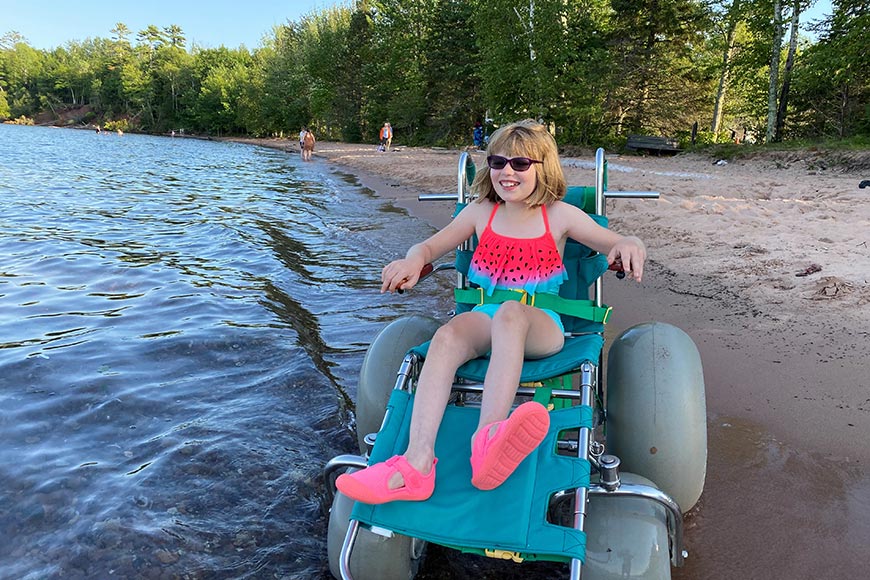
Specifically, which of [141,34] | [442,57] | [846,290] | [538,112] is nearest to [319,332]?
[846,290]

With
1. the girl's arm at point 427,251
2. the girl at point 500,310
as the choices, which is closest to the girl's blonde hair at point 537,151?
the girl at point 500,310

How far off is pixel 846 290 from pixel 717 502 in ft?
10.1

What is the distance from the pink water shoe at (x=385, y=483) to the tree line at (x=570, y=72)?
1852cm

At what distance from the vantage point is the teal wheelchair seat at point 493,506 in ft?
6.67

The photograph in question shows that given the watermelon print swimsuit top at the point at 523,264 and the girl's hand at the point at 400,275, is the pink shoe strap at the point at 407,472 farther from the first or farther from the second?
the watermelon print swimsuit top at the point at 523,264

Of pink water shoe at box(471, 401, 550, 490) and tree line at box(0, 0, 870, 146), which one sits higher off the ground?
tree line at box(0, 0, 870, 146)

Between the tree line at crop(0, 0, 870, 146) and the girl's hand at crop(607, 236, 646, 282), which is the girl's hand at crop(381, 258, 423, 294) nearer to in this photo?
the girl's hand at crop(607, 236, 646, 282)

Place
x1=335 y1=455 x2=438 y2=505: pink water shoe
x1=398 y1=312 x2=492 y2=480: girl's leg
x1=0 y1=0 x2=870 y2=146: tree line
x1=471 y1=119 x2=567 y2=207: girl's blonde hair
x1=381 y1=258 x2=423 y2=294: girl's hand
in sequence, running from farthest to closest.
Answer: x1=0 y1=0 x2=870 y2=146: tree line < x1=471 y1=119 x2=567 y2=207: girl's blonde hair < x1=381 y1=258 x2=423 y2=294: girl's hand < x1=398 y1=312 x2=492 y2=480: girl's leg < x1=335 y1=455 x2=438 y2=505: pink water shoe

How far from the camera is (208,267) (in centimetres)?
812

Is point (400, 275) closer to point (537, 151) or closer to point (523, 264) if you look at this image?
point (523, 264)

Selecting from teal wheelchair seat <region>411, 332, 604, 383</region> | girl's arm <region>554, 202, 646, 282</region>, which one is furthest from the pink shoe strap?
girl's arm <region>554, 202, 646, 282</region>

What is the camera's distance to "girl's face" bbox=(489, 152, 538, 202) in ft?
9.93

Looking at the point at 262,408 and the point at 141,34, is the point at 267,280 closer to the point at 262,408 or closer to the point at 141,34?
the point at 262,408

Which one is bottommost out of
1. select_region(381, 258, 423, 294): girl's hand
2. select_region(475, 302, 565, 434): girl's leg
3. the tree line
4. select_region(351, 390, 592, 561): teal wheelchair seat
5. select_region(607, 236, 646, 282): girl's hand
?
select_region(351, 390, 592, 561): teal wheelchair seat
